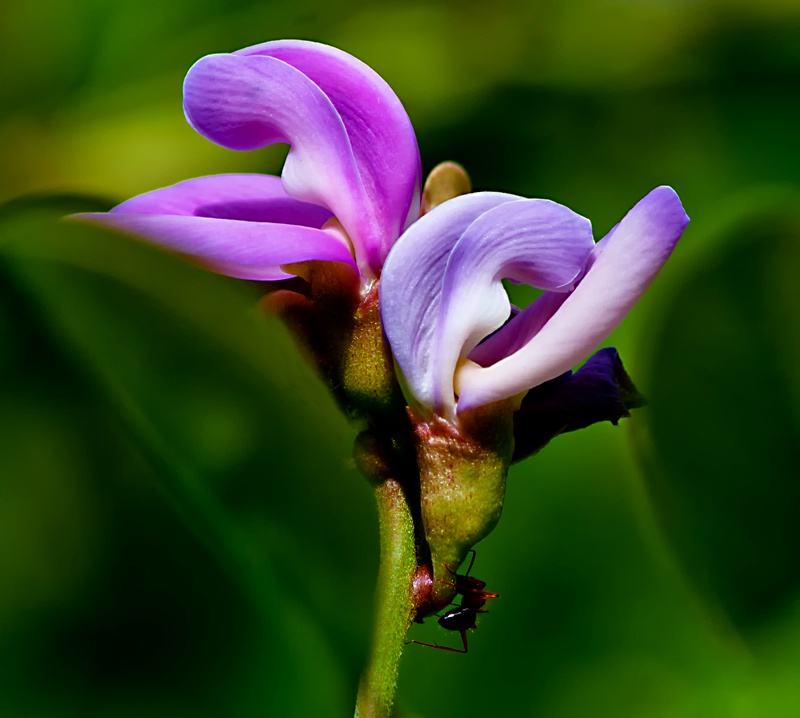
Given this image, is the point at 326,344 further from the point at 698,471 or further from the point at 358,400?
the point at 698,471

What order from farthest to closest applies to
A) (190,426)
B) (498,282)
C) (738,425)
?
(738,425) < (498,282) < (190,426)

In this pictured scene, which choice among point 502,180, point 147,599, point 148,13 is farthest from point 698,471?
point 148,13

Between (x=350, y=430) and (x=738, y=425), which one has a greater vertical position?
(x=350, y=430)

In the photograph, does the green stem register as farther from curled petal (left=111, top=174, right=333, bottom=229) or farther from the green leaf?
the green leaf

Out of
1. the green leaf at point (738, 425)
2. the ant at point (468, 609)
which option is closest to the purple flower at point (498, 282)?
the ant at point (468, 609)

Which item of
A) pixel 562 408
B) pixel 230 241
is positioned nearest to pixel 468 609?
pixel 562 408

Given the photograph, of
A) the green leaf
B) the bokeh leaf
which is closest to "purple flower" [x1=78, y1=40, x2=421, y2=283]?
the bokeh leaf

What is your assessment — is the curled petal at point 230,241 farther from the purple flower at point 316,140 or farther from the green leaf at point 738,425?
the green leaf at point 738,425

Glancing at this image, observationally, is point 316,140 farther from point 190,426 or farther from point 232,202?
point 190,426
